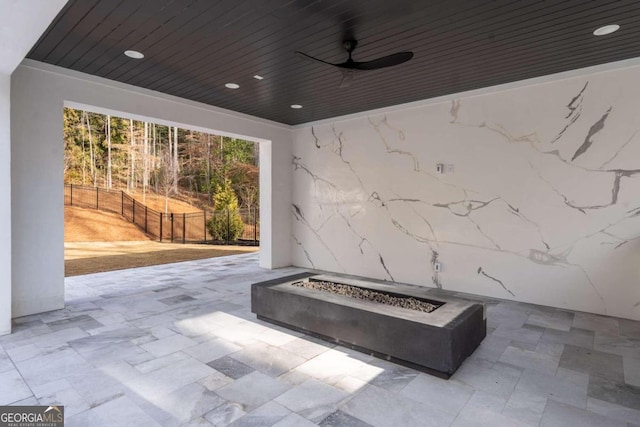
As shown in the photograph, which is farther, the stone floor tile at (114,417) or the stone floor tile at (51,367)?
the stone floor tile at (51,367)

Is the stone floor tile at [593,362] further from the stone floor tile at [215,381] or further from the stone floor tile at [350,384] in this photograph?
the stone floor tile at [215,381]

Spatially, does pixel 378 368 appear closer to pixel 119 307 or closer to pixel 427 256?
pixel 427 256

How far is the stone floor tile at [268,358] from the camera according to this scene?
2598mm

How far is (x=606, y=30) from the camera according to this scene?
3074 mm

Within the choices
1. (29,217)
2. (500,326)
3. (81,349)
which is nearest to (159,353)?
(81,349)

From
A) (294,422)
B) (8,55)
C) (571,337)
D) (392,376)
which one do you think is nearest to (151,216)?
(8,55)

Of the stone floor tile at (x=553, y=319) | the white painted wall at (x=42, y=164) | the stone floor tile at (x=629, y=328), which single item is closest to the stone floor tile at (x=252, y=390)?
the stone floor tile at (x=553, y=319)

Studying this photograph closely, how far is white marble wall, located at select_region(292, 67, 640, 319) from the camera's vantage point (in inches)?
152

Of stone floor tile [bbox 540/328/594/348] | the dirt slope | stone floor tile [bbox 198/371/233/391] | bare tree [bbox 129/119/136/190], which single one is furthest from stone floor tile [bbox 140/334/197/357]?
bare tree [bbox 129/119/136/190]

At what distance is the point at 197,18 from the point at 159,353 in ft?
9.75

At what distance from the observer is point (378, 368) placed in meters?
2.61

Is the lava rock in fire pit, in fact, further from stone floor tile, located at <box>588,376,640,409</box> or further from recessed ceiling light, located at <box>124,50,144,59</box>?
recessed ceiling light, located at <box>124,50,144,59</box>

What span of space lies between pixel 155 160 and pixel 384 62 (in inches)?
662

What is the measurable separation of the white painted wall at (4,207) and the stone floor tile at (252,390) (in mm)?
2595
